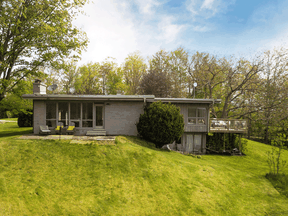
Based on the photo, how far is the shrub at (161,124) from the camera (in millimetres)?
11617

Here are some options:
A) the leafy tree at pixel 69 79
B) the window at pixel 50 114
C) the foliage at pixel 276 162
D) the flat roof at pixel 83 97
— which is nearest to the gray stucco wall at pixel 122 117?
the flat roof at pixel 83 97

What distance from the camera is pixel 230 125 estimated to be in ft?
51.3

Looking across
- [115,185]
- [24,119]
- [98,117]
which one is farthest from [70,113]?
[24,119]

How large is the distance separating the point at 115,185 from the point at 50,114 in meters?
8.84

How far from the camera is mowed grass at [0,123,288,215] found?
5883 mm

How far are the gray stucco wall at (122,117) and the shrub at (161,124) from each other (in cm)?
156

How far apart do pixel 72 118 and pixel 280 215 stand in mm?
13511

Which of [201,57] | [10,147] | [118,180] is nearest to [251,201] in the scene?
[118,180]

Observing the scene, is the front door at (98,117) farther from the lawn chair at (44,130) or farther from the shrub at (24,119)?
the shrub at (24,119)

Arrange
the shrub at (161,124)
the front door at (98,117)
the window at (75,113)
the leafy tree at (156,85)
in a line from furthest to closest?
the leafy tree at (156,85) < the front door at (98,117) < the window at (75,113) < the shrub at (161,124)

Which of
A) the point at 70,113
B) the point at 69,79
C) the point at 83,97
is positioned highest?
the point at 69,79

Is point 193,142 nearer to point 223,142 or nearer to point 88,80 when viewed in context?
point 223,142

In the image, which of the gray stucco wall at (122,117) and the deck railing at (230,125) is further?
the deck railing at (230,125)

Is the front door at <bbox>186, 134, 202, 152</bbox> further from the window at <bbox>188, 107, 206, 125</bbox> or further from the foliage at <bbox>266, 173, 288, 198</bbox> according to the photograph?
the foliage at <bbox>266, 173, 288, 198</bbox>
